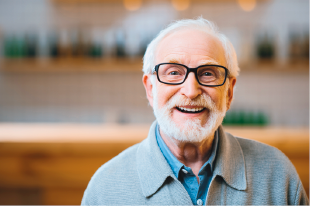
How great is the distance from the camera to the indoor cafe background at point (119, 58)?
263 cm

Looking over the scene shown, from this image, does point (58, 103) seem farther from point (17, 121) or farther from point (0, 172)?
point (0, 172)

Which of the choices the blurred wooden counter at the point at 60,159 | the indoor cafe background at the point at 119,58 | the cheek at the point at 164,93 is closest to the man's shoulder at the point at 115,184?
the cheek at the point at 164,93

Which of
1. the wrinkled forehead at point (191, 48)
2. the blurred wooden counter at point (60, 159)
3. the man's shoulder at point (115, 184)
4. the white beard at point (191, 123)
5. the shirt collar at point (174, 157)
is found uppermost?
the wrinkled forehead at point (191, 48)

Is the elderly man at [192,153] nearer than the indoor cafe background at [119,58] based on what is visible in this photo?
Yes

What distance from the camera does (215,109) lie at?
2.68 ft

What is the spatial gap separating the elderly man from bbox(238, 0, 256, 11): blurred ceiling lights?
213cm

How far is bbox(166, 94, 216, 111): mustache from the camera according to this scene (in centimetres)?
79

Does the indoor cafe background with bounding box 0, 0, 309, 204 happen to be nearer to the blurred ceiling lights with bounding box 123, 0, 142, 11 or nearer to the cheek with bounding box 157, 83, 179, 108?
the blurred ceiling lights with bounding box 123, 0, 142, 11

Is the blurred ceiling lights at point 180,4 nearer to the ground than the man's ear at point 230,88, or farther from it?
farther from it

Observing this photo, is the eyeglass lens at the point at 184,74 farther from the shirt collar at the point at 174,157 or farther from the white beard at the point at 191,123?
the shirt collar at the point at 174,157

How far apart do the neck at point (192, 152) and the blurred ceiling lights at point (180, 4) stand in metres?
2.15

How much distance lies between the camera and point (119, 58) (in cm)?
264

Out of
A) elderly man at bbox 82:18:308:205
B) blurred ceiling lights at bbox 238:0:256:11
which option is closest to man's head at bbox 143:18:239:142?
elderly man at bbox 82:18:308:205

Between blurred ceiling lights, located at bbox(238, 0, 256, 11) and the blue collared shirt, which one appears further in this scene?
blurred ceiling lights, located at bbox(238, 0, 256, 11)
